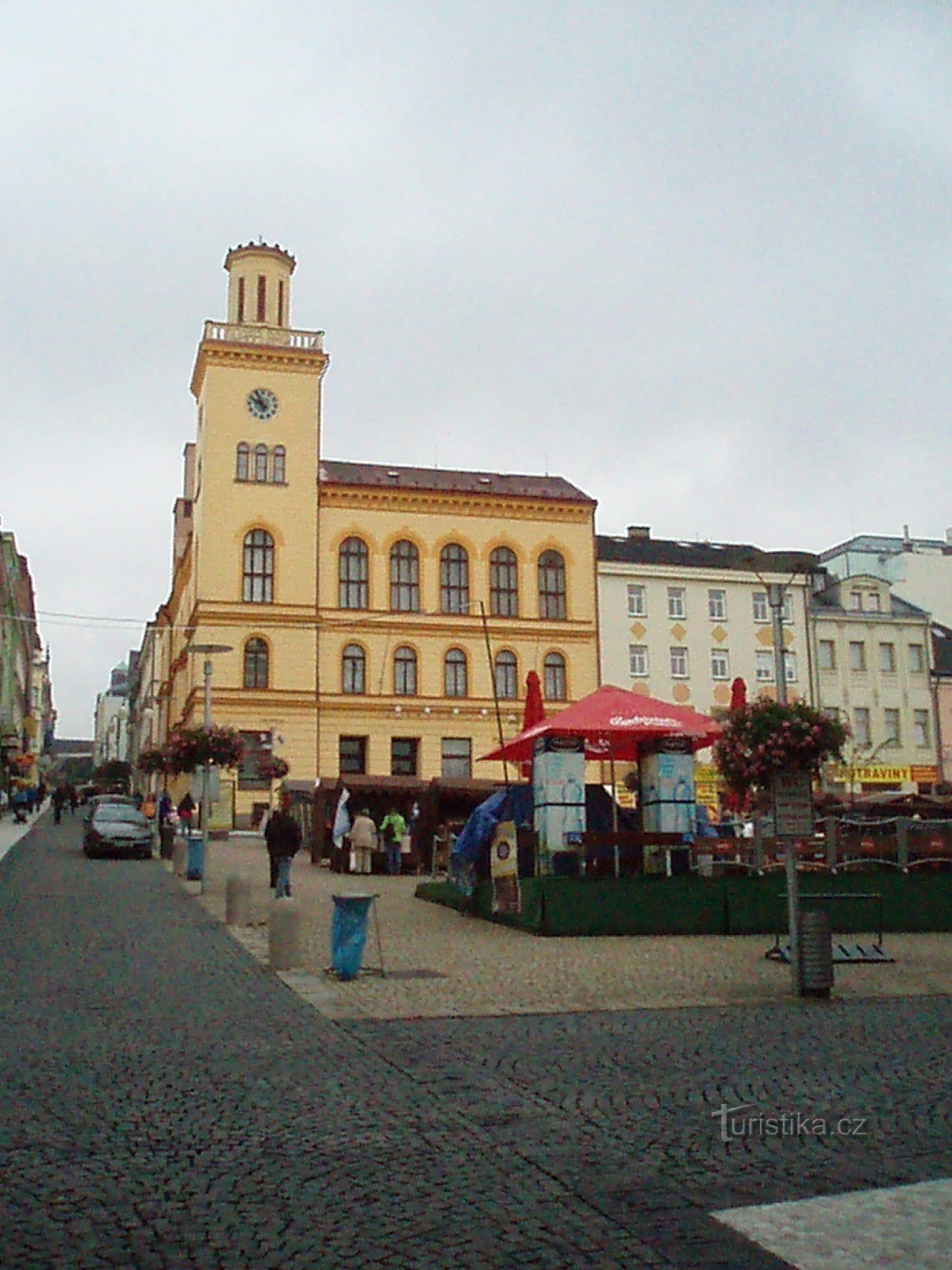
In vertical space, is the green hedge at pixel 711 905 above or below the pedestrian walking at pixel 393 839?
below

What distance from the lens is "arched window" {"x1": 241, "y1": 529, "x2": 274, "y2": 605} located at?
2271 inches

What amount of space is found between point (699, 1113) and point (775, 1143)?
0.78 meters

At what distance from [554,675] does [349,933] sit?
46.7 metres

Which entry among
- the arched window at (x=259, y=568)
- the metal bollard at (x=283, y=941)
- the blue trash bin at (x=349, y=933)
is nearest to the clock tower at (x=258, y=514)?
the arched window at (x=259, y=568)

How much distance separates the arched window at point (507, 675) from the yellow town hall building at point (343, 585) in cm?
8

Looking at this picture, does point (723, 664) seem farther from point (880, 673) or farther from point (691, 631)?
point (880, 673)

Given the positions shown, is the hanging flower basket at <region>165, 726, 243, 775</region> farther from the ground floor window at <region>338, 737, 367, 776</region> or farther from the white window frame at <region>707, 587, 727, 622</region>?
the white window frame at <region>707, 587, 727, 622</region>

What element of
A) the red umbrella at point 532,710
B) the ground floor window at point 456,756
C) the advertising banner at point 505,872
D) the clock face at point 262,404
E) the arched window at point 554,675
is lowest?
the advertising banner at point 505,872

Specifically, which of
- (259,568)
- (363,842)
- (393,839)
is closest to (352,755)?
(259,568)

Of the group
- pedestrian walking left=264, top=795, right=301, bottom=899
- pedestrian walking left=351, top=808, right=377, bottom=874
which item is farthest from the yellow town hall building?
pedestrian walking left=264, top=795, right=301, bottom=899

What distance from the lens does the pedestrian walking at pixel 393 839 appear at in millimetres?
32594

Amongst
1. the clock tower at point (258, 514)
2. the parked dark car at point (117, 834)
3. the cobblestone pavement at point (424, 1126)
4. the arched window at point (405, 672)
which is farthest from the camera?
the arched window at point (405, 672)

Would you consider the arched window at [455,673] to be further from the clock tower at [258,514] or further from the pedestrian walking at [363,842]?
the pedestrian walking at [363,842]

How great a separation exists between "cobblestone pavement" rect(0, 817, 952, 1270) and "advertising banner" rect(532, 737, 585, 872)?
8079 mm
